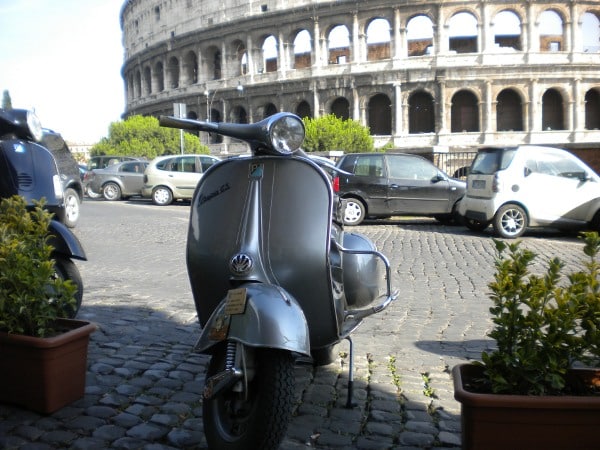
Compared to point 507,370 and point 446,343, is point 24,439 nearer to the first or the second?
point 507,370

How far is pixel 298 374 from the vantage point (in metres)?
3.67

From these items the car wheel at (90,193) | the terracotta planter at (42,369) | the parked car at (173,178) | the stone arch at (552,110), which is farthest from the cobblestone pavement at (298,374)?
the stone arch at (552,110)

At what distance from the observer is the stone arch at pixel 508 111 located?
131ft

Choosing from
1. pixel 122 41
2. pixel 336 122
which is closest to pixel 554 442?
pixel 336 122

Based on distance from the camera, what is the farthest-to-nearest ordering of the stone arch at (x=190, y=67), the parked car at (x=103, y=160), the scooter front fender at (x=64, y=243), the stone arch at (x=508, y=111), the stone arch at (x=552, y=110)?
1. the stone arch at (x=190, y=67)
2. the stone arch at (x=508, y=111)
3. the stone arch at (x=552, y=110)
4. the parked car at (x=103, y=160)
5. the scooter front fender at (x=64, y=243)

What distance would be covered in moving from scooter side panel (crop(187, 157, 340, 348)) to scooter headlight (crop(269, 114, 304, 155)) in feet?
0.36

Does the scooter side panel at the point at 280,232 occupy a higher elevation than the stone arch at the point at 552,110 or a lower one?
lower

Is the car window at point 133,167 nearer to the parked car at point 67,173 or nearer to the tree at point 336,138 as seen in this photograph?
the tree at point 336,138

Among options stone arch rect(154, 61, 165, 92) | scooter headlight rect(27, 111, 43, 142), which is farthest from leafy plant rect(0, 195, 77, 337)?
stone arch rect(154, 61, 165, 92)

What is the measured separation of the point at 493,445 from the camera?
2174mm

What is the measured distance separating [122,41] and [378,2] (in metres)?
30.3

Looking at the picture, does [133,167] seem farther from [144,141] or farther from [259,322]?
[259,322]

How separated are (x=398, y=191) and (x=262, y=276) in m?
10.6

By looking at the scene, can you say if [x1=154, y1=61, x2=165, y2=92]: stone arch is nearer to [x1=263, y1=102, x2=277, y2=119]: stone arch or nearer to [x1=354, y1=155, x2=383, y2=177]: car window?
[x1=263, y1=102, x2=277, y2=119]: stone arch
